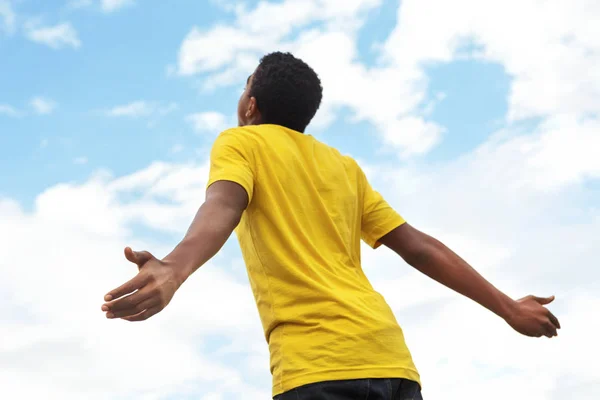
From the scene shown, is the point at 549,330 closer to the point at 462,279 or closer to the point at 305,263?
the point at 462,279

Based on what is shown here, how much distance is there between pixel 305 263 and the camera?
138 inches

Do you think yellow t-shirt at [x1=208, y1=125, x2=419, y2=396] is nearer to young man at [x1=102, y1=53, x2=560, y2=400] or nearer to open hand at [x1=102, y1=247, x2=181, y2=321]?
young man at [x1=102, y1=53, x2=560, y2=400]

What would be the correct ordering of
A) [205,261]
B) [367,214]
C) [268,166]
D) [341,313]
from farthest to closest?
[367,214] → [268,166] → [341,313] → [205,261]

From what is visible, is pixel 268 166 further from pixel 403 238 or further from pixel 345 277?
pixel 403 238

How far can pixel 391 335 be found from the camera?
347 cm

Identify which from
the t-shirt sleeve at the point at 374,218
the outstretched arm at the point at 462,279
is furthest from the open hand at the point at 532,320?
the t-shirt sleeve at the point at 374,218

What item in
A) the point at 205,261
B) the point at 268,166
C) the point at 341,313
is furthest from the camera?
the point at 268,166

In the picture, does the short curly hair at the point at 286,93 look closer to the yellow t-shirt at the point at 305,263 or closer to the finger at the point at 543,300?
the yellow t-shirt at the point at 305,263

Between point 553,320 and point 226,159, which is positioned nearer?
point 226,159

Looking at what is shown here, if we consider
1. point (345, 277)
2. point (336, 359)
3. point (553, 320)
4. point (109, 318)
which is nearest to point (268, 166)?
point (345, 277)

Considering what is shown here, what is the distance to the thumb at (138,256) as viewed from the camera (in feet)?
8.80

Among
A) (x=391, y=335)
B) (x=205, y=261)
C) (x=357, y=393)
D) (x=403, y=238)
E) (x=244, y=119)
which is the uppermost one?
(x=244, y=119)

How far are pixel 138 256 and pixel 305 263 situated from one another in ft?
3.23

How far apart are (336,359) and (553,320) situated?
158 centimetres
